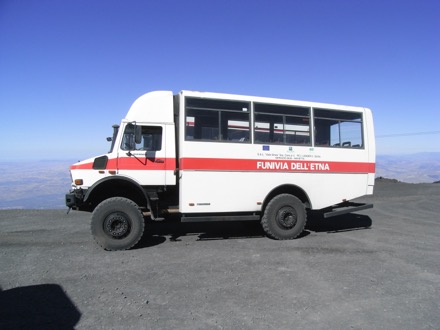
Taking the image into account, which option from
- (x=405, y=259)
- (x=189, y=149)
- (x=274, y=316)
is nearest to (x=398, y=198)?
(x=405, y=259)

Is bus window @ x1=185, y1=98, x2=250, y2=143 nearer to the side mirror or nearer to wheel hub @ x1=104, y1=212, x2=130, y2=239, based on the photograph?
the side mirror

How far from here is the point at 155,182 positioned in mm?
7195

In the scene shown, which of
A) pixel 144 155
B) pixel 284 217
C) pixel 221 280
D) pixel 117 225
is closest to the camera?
pixel 221 280

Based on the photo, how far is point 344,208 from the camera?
8391 millimetres

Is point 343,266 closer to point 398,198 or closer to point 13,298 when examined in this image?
point 13,298

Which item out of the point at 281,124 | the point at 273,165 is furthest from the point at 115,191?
the point at 281,124

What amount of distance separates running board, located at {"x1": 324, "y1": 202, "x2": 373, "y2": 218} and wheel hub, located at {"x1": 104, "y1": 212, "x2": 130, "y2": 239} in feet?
17.1

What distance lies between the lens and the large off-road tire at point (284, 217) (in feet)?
25.2

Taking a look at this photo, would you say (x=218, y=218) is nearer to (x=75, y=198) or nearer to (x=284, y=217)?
(x=284, y=217)

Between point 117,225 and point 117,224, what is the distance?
0.07 ft

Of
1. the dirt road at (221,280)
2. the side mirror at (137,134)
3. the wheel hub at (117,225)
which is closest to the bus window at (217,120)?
the side mirror at (137,134)

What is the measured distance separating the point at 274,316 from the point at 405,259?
4.03 meters

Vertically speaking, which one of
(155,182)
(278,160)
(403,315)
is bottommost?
(403,315)

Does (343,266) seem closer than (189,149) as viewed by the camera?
Yes
